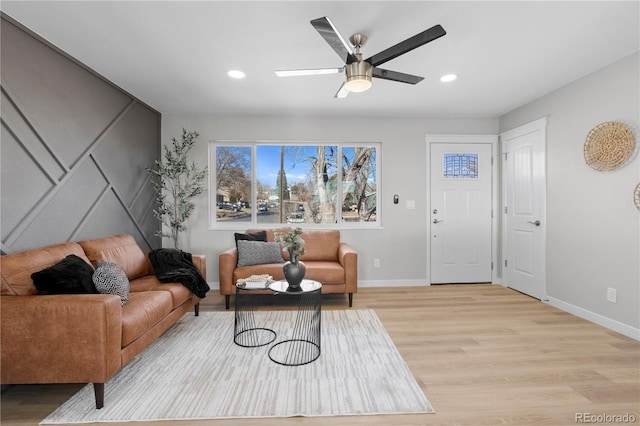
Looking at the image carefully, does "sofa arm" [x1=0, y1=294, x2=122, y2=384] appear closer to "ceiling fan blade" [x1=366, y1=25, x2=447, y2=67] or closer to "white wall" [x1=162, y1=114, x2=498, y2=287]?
"ceiling fan blade" [x1=366, y1=25, x2=447, y2=67]

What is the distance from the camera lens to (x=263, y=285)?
2639 millimetres

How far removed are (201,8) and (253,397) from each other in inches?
100

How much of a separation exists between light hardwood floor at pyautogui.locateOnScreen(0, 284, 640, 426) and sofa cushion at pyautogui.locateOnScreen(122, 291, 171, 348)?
544mm

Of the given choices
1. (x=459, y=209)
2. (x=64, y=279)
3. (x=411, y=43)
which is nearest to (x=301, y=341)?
(x=64, y=279)

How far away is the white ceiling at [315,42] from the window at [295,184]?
0.97 metres

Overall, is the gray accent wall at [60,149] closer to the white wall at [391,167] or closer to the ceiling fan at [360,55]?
the white wall at [391,167]

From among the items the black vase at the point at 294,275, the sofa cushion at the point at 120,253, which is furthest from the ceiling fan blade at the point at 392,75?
the sofa cushion at the point at 120,253

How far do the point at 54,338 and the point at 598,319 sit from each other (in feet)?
14.6

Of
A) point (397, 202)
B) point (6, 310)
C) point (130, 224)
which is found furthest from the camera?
point (397, 202)

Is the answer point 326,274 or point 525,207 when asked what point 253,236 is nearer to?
point 326,274

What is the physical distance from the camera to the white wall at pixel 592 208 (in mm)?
Answer: 2736

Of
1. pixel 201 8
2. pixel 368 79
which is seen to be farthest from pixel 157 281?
pixel 368 79

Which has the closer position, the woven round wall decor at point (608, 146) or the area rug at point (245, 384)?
the area rug at point (245, 384)

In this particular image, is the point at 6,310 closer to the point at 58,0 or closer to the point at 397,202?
the point at 58,0
